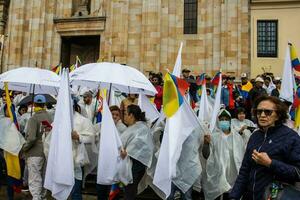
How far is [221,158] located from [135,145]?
1.90 metres

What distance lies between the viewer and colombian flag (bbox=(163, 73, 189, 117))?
21.3 ft

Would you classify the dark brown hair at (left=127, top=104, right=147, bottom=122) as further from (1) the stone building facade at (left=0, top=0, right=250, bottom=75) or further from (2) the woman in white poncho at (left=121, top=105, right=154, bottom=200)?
(1) the stone building facade at (left=0, top=0, right=250, bottom=75)

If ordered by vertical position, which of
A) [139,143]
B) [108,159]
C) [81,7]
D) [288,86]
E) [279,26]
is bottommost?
[108,159]

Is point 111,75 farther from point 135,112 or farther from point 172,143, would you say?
point 172,143

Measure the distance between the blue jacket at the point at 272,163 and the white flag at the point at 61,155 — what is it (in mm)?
3115

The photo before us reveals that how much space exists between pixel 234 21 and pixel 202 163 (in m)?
13.1

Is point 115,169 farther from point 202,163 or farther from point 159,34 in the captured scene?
point 159,34

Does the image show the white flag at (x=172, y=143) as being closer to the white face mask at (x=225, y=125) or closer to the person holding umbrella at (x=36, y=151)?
the white face mask at (x=225, y=125)

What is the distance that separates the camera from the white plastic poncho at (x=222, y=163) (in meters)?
7.40

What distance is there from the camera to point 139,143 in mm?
6676

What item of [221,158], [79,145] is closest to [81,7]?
[79,145]

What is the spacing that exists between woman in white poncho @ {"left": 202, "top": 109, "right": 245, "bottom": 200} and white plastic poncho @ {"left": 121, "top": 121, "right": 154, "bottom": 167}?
1.13 metres

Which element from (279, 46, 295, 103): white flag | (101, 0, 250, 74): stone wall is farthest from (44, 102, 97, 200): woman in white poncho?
(101, 0, 250, 74): stone wall

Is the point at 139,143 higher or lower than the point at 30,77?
lower
